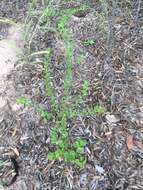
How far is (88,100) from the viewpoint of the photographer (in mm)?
2312

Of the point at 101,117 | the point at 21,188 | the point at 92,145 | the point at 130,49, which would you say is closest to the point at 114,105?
the point at 101,117

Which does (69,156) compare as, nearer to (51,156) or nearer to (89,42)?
(51,156)

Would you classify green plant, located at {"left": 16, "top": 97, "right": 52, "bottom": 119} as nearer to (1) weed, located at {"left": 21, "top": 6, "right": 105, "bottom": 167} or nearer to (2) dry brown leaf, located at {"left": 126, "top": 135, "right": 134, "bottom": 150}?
(1) weed, located at {"left": 21, "top": 6, "right": 105, "bottom": 167}

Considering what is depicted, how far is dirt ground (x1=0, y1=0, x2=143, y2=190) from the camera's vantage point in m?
2.01

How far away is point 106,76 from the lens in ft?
8.02

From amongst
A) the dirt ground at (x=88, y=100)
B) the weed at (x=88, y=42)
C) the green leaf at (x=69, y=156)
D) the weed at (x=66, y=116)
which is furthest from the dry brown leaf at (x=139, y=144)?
the weed at (x=88, y=42)

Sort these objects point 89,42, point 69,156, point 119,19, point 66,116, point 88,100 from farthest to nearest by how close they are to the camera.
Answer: point 119,19
point 89,42
point 88,100
point 66,116
point 69,156

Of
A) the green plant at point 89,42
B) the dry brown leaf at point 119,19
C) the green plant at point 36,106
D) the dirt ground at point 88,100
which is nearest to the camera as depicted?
the dirt ground at point 88,100

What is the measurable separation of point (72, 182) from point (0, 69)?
116 cm

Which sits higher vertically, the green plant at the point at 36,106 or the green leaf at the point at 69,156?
the green plant at the point at 36,106

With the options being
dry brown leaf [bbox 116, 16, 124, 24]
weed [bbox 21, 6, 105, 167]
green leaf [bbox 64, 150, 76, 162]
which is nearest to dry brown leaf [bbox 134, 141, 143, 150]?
weed [bbox 21, 6, 105, 167]

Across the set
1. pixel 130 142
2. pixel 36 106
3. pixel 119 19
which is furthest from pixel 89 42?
pixel 130 142

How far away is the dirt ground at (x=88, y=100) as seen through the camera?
6.61 feet

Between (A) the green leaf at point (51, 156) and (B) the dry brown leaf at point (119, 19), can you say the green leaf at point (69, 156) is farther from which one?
(B) the dry brown leaf at point (119, 19)
